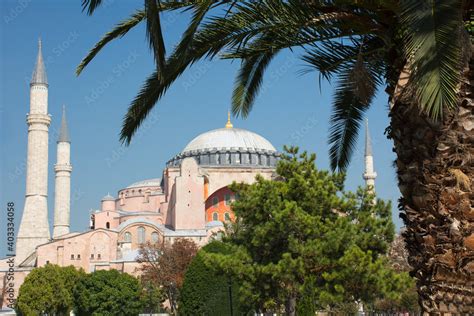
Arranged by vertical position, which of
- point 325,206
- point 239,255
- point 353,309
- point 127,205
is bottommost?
point 353,309

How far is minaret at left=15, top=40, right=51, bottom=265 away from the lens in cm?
4691

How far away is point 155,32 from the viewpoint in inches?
181

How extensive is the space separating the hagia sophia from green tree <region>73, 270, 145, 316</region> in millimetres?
8929

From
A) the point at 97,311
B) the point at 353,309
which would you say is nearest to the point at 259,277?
the point at 353,309

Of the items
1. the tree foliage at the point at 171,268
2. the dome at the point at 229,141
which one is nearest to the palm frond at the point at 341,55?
the tree foliage at the point at 171,268

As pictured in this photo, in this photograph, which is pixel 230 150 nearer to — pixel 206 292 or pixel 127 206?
pixel 127 206

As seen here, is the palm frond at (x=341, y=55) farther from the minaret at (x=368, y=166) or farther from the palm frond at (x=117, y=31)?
the minaret at (x=368, y=166)

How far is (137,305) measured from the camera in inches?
1444

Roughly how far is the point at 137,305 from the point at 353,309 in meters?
Answer: 15.4

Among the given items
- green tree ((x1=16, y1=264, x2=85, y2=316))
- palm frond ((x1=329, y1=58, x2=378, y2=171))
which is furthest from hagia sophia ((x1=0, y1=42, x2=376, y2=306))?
palm frond ((x1=329, y1=58, x2=378, y2=171))

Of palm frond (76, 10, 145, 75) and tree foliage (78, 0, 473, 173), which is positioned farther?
palm frond (76, 10, 145, 75)

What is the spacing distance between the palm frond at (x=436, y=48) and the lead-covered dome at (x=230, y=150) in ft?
171

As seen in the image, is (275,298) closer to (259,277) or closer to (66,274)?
(259,277)

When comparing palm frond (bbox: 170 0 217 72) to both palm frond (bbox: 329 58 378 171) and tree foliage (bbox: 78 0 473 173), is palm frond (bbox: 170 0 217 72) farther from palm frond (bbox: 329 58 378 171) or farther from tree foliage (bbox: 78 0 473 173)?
palm frond (bbox: 329 58 378 171)
